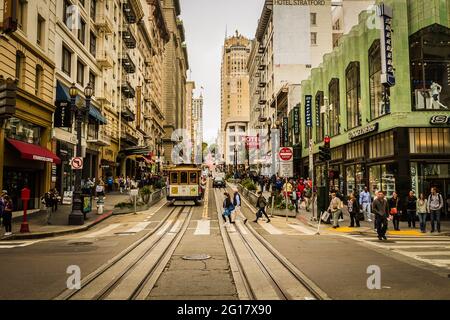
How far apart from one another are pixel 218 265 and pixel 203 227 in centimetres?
927

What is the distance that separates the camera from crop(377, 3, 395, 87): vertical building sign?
22.6 m

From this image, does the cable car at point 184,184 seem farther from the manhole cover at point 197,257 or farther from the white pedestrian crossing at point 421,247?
the manhole cover at point 197,257

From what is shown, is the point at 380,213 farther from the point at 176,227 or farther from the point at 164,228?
the point at 164,228

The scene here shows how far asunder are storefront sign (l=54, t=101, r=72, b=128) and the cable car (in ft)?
27.2

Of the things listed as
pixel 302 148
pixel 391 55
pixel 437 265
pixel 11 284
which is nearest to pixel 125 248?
pixel 11 284

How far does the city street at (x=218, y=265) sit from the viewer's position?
7.47m

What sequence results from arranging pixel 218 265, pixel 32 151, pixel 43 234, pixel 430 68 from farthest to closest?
pixel 430 68 → pixel 32 151 → pixel 43 234 → pixel 218 265

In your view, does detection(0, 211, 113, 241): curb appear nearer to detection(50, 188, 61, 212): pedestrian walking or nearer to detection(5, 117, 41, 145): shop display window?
detection(50, 188, 61, 212): pedestrian walking

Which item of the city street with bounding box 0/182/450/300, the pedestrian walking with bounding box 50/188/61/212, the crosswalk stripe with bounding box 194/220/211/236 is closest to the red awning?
the pedestrian walking with bounding box 50/188/61/212

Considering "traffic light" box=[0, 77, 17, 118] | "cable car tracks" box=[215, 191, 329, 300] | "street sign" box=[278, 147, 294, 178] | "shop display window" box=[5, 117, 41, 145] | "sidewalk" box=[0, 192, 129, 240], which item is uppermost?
"shop display window" box=[5, 117, 41, 145]

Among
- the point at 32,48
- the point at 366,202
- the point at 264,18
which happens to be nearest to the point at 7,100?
the point at 32,48

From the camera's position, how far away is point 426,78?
23.2 metres

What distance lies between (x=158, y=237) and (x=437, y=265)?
9.56 m

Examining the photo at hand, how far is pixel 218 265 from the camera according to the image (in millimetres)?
10055
